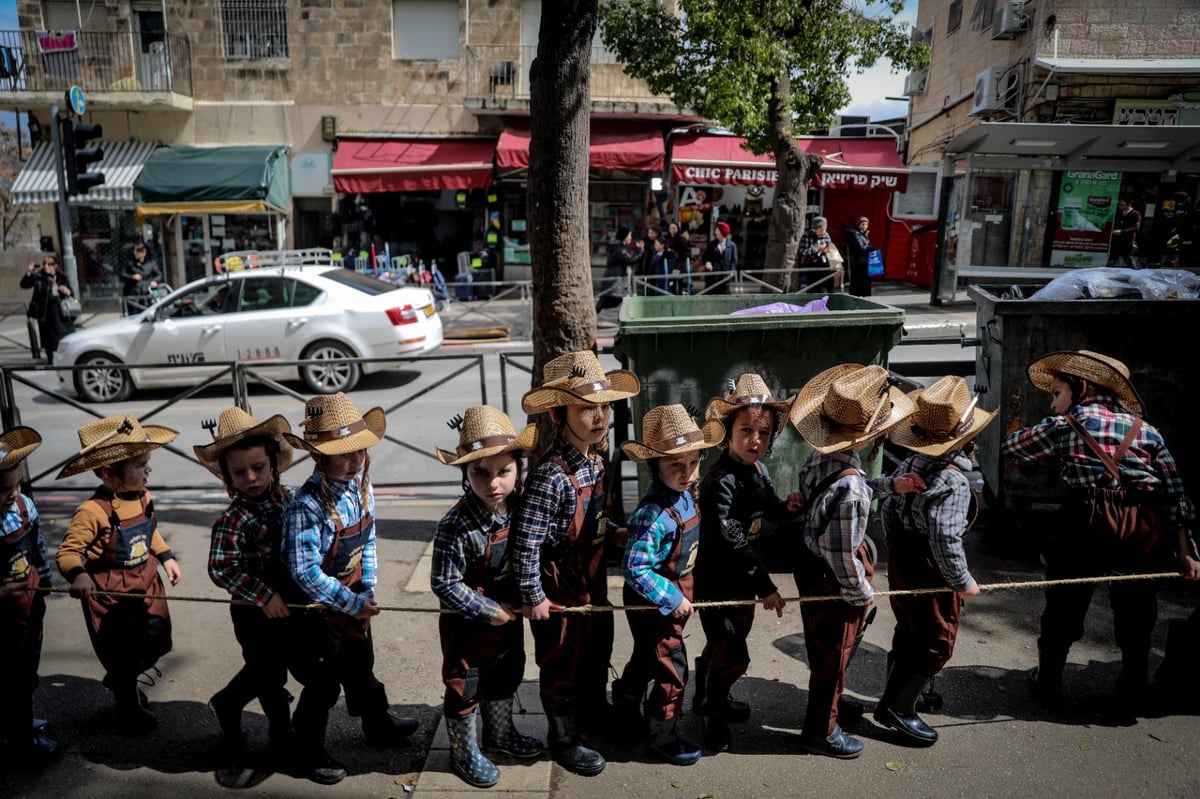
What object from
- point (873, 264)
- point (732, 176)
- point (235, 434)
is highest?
point (732, 176)

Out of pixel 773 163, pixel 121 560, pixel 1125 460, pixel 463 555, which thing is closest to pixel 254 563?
pixel 121 560

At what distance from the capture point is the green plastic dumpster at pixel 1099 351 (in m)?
5.45

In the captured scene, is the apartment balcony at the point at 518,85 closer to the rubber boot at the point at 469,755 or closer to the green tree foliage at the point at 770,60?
the green tree foliage at the point at 770,60

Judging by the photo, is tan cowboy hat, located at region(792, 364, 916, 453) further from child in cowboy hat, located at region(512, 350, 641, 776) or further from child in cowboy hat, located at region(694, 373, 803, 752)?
child in cowboy hat, located at region(512, 350, 641, 776)

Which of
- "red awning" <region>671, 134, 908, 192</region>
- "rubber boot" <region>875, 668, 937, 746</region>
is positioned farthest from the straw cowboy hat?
"red awning" <region>671, 134, 908, 192</region>

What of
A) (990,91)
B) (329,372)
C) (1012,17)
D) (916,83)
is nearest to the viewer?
(329,372)

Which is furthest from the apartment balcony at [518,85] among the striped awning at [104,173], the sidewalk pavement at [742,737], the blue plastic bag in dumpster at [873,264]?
the sidewalk pavement at [742,737]

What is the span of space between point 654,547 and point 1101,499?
2057mm

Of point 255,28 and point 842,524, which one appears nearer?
point 842,524

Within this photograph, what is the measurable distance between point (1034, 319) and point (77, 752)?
18.3 feet

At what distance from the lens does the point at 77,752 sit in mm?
3812

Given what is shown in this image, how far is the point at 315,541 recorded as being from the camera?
335 cm

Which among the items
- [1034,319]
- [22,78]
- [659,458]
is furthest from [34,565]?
[22,78]

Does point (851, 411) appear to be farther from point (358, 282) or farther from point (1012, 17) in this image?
point (1012, 17)
